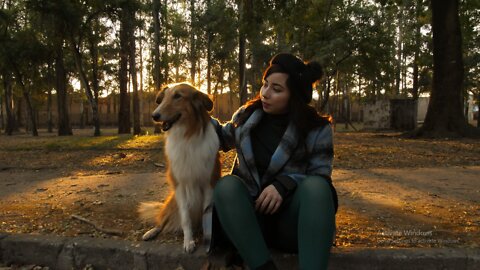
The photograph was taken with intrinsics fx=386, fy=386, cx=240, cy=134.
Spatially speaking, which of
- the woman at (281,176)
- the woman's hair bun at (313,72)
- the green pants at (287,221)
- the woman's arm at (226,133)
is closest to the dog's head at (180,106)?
the woman's arm at (226,133)

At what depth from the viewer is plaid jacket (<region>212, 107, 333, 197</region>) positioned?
260cm

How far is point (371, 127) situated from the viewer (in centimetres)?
2636

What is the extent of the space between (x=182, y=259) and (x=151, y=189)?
9.20 ft

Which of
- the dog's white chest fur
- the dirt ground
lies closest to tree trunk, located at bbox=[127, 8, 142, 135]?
the dirt ground

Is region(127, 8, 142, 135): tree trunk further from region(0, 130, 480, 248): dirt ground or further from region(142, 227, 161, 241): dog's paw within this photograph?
region(142, 227, 161, 241): dog's paw

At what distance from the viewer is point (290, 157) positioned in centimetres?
263

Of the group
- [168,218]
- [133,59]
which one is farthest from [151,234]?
[133,59]

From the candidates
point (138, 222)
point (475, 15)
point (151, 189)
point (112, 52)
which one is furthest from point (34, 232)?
point (112, 52)

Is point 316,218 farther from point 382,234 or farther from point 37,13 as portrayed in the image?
point 37,13

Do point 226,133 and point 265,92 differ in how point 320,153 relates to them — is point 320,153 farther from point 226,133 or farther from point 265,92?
point 226,133

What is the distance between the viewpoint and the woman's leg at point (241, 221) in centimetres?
233

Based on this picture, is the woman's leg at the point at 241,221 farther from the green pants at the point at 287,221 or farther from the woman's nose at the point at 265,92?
the woman's nose at the point at 265,92

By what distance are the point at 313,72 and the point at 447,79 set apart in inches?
483

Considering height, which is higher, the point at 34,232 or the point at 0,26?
the point at 0,26
